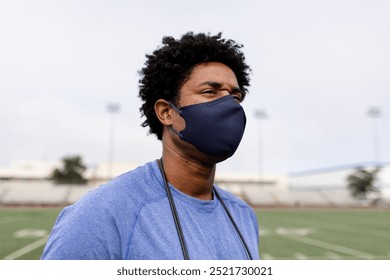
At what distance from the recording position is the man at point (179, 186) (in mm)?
1475

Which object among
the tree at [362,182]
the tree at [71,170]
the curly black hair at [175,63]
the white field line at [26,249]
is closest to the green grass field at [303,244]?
the white field line at [26,249]

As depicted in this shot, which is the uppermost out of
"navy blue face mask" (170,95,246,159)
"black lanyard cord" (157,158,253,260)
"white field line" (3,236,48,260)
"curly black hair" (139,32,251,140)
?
"curly black hair" (139,32,251,140)

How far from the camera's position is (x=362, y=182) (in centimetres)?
4547

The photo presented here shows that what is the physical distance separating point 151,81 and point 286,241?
11.7 m

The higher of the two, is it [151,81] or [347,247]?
[151,81]

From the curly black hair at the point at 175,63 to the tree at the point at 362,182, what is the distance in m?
47.1

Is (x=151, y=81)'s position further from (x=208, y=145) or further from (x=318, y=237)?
(x=318, y=237)

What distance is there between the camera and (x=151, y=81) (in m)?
2.09

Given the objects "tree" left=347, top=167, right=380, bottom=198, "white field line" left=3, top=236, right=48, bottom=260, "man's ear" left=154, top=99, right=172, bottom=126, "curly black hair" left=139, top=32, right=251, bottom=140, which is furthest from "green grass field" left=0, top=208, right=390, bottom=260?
"tree" left=347, top=167, right=380, bottom=198

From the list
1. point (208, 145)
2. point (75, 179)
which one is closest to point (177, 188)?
point (208, 145)

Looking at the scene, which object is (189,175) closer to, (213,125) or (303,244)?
(213,125)

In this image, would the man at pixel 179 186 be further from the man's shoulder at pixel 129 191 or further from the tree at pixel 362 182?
the tree at pixel 362 182

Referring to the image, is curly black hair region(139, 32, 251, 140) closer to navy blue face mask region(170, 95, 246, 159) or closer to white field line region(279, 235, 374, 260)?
navy blue face mask region(170, 95, 246, 159)

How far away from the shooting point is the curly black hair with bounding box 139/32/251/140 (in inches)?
77.5
